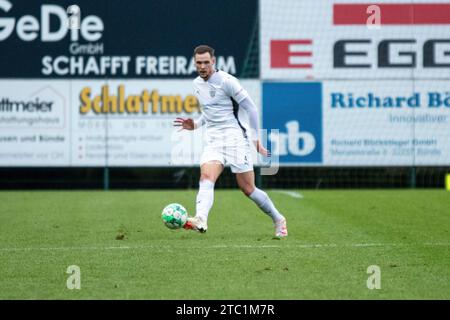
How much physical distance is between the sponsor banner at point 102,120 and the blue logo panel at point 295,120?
157 centimetres

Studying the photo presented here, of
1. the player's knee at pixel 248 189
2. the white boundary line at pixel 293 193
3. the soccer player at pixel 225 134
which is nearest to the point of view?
the soccer player at pixel 225 134

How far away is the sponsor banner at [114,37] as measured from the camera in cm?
2161

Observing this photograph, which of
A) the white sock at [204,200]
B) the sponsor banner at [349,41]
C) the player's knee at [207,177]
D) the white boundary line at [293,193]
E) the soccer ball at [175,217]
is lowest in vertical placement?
the white boundary line at [293,193]

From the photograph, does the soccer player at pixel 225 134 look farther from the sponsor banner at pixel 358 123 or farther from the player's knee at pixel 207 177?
the sponsor banner at pixel 358 123

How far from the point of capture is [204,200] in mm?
11758

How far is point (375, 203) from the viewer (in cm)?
1741

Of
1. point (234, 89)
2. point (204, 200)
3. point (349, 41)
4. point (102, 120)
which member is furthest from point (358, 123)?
point (204, 200)

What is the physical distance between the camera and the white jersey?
11969 mm

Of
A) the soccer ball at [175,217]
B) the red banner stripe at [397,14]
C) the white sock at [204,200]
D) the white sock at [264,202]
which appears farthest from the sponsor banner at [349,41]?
the soccer ball at [175,217]

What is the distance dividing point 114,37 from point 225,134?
10089mm

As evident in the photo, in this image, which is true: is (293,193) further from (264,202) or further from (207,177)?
(207,177)

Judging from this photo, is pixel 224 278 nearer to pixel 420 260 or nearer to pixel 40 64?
pixel 420 260

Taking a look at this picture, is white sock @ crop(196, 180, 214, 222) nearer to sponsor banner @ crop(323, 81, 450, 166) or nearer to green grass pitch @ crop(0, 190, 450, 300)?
green grass pitch @ crop(0, 190, 450, 300)

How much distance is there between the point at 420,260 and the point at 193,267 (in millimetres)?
2185
